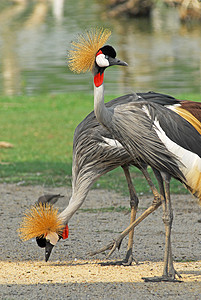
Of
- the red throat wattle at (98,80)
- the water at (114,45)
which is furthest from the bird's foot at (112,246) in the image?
the water at (114,45)

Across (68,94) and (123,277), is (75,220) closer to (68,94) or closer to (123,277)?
(123,277)

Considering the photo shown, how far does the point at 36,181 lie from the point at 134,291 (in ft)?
14.0

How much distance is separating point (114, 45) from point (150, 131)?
19817 millimetres

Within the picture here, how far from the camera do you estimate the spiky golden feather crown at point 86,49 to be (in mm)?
4523

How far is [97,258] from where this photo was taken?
5844 millimetres

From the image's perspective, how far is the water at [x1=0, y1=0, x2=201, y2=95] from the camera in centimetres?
1752

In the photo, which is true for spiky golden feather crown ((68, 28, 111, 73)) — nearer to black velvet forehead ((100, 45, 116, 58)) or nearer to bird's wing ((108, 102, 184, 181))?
black velvet forehead ((100, 45, 116, 58))

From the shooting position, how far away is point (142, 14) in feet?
136

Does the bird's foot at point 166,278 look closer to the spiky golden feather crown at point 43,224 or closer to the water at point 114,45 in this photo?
the spiky golden feather crown at point 43,224

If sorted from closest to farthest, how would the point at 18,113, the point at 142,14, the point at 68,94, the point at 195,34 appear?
1. the point at 18,113
2. the point at 68,94
3. the point at 195,34
4. the point at 142,14

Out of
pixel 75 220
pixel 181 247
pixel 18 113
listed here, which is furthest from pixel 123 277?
pixel 18 113

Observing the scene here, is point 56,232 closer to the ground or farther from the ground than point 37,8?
farther from the ground

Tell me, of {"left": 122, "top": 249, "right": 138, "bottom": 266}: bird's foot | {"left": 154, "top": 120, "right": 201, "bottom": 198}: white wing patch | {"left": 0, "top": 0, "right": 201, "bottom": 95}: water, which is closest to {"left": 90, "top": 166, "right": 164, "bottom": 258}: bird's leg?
{"left": 122, "top": 249, "right": 138, "bottom": 266}: bird's foot

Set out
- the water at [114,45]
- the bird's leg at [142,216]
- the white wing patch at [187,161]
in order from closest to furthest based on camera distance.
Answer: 1. the white wing patch at [187,161]
2. the bird's leg at [142,216]
3. the water at [114,45]
